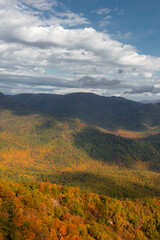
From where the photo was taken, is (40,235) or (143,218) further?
(143,218)

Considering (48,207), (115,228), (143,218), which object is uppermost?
(48,207)

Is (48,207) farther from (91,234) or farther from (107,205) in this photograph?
(107,205)

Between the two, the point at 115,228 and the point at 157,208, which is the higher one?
the point at 115,228

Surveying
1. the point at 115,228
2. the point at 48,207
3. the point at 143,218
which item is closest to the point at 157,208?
the point at 143,218

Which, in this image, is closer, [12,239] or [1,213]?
[12,239]

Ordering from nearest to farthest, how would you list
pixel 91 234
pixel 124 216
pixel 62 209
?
pixel 91 234 → pixel 62 209 → pixel 124 216

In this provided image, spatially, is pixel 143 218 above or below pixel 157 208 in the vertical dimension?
above

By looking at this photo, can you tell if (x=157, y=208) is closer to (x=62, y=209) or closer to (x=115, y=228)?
(x=115, y=228)

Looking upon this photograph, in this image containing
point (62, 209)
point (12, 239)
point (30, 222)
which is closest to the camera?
point (12, 239)

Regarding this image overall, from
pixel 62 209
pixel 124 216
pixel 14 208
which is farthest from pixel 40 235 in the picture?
pixel 124 216
